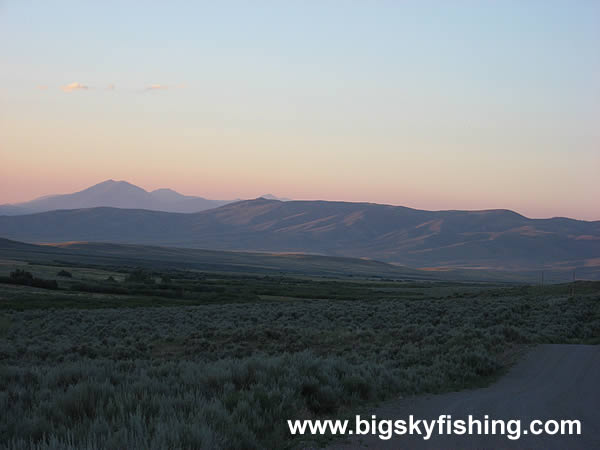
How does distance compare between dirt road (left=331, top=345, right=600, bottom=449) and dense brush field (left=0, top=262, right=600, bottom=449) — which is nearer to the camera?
dense brush field (left=0, top=262, right=600, bottom=449)

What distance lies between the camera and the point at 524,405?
9617 millimetres

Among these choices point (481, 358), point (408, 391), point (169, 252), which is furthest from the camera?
point (169, 252)

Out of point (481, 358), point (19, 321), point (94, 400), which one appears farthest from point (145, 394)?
point (19, 321)

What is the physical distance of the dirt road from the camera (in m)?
7.51

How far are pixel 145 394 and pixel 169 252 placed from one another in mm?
188591

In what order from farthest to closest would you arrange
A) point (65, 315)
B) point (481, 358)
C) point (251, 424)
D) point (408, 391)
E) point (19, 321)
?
1. point (65, 315)
2. point (19, 321)
3. point (481, 358)
4. point (408, 391)
5. point (251, 424)

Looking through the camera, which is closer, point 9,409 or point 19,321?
point 9,409

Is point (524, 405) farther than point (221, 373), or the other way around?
point (524, 405)

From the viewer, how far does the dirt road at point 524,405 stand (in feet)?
24.6

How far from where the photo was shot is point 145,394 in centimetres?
788

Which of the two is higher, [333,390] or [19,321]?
[333,390]

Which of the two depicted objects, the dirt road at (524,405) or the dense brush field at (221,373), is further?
the dirt road at (524,405)

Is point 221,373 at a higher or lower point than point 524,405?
higher

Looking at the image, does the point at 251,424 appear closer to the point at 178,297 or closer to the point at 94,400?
the point at 94,400
